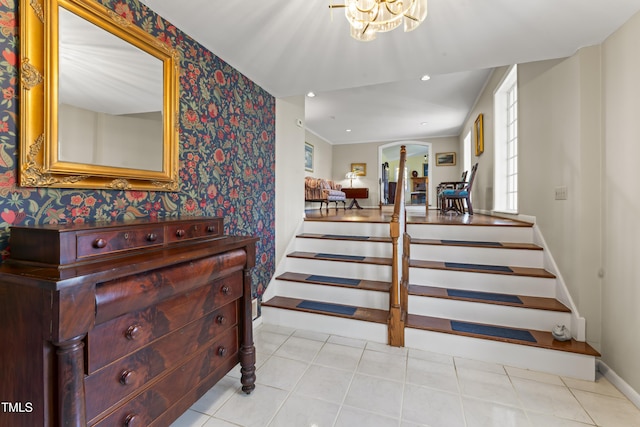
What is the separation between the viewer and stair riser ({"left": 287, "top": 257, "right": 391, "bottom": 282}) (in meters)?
2.82

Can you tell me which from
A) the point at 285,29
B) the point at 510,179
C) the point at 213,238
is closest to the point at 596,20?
the point at 285,29

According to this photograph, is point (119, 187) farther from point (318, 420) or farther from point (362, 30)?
point (318, 420)

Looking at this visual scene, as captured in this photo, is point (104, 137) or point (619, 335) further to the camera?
point (619, 335)

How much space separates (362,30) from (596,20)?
Result: 1.55 m

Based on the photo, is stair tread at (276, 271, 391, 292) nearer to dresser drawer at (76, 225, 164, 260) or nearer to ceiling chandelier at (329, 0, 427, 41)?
dresser drawer at (76, 225, 164, 260)

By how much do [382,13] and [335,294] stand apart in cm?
226

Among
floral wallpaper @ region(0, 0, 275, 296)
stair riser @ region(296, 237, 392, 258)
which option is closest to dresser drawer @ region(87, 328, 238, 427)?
floral wallpaper @ region(0, 0, 275, 296)

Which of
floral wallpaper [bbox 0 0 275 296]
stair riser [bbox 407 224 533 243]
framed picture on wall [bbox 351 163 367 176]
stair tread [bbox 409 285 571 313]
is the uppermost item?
framed picture on wall [bbox 351 163 367 176]

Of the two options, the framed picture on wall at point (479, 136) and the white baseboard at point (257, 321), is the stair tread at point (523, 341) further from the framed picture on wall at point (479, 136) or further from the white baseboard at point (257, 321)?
the framed picture on wall at point (479, 136)

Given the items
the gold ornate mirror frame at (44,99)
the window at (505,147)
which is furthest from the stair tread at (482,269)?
the gold ornate mirror frame at (44,99)

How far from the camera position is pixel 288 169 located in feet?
10.6

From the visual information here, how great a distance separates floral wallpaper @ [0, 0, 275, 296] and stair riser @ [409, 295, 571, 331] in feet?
5.15

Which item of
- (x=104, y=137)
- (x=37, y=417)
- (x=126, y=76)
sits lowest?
(x=37, y=417)

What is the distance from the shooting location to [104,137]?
4.57 ft
